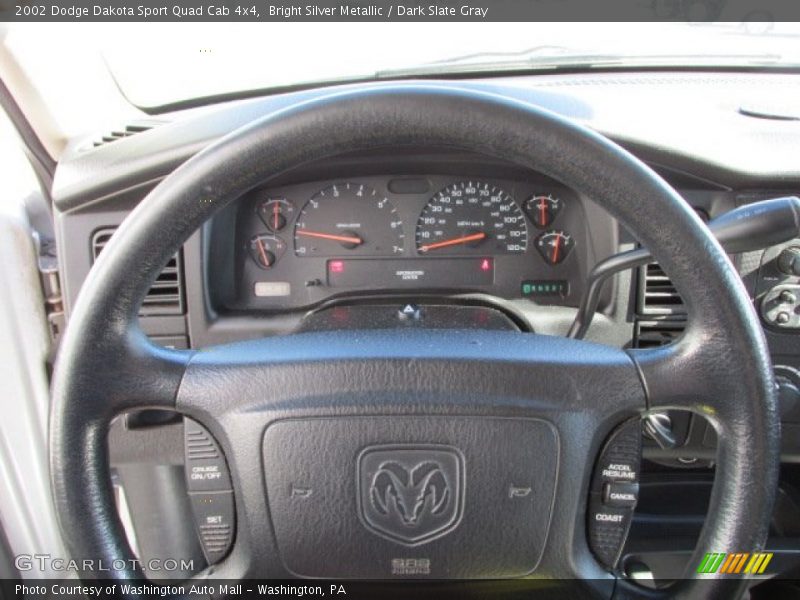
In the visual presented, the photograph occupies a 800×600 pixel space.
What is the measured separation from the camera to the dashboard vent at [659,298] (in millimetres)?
1623

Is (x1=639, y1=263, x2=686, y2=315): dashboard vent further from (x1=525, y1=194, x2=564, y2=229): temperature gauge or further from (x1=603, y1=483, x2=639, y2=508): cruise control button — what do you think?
(x1=603, y1=483, x2=639, y2=508): cruise control button

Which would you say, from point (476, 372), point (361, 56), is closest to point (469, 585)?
point (476, 372)

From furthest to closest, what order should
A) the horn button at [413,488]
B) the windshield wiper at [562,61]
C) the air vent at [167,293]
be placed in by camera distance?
1. the windshield wiper at [562,61]
2. the air vent at [167,293]
3. the horn button at [413,488]

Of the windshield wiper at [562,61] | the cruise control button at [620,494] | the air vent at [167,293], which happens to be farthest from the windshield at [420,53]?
the cruise control button at [620,494]

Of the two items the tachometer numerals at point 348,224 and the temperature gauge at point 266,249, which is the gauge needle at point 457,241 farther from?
the temperature gauge at point 266,249

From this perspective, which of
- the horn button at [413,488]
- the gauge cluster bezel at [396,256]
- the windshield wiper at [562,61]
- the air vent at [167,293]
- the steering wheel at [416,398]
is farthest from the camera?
the windshield wiper at [562,61]

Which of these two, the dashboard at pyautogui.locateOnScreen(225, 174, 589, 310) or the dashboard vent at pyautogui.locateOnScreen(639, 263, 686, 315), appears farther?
the dashboard at pyautogui.locateOnScreen(225, 174, 589, 310)

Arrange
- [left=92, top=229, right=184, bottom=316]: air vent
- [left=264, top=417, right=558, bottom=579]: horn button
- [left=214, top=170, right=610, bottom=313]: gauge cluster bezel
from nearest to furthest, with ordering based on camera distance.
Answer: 1. [left=264, top=417, right=558, bottom=579]: horn button
2. [left=92, top=229, right=184, bottom=316]: air vent
3. [left=214, top=170, right=610, bottom=313]: gauge cluster bezel

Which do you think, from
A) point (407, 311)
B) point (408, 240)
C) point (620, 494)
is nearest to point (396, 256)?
point (408, 240)

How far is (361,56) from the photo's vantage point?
203 centimetres

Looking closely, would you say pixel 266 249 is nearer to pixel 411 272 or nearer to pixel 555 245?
pixel 411 272

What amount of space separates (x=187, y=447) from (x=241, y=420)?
17 cm

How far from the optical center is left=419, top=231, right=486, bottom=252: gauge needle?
5.79 feet

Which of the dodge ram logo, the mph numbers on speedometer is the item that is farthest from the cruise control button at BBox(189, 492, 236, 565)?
the mph numbers on speedometer
